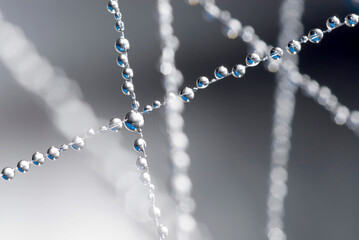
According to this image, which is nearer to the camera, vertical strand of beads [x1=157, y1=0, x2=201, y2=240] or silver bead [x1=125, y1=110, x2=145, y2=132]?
silver bead [x1=125, y1=110, x2=145, y2=132]

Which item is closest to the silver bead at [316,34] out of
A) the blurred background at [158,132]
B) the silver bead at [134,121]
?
the silver bead at [134,121]

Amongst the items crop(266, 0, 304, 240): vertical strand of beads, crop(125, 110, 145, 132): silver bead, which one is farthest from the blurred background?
crop(125, 110, 145, 132): silver bead

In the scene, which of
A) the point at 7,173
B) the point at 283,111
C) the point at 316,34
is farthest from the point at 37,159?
the point at 283,111

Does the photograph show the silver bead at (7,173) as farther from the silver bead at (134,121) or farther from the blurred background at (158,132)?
the blurred background at (158,132)

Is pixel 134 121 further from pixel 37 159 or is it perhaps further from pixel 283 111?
pixel 283 111

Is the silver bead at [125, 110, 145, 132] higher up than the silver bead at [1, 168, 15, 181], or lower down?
higher up

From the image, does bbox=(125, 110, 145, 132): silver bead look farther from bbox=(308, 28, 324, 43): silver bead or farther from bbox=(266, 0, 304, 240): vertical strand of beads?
bbox=(266, 0, 304, 240): vertical strand of beads

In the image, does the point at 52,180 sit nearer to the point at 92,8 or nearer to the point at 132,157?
the point at 132,157

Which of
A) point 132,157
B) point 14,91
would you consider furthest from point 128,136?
point 14,91
